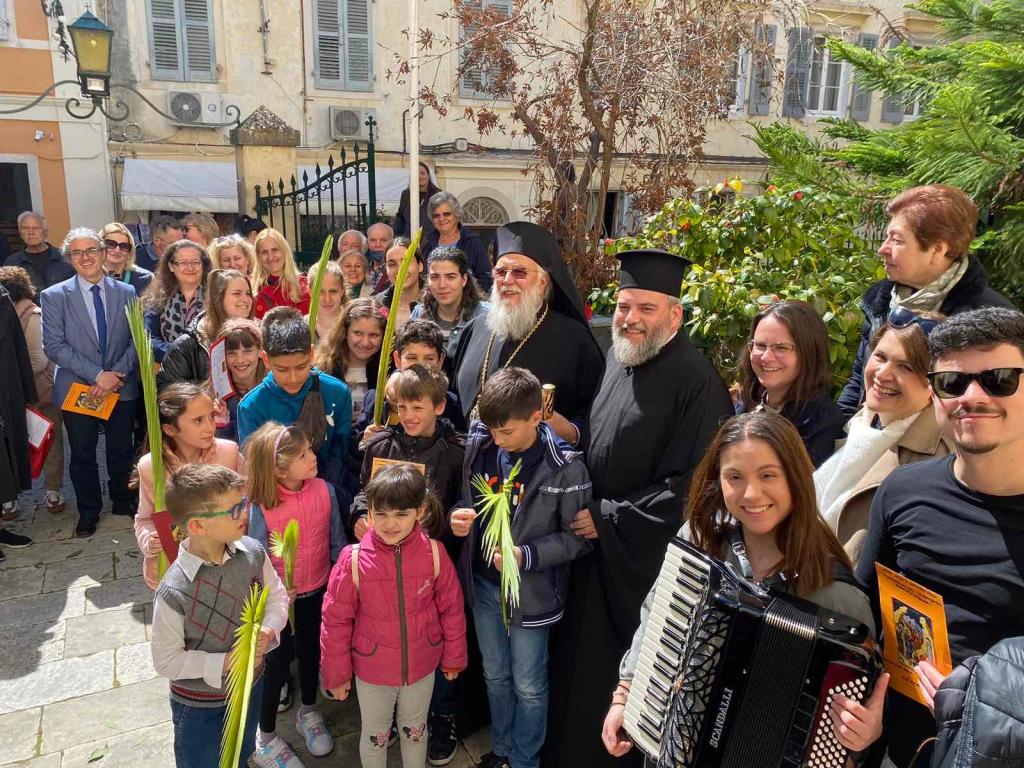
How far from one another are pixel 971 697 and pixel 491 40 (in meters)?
5.91

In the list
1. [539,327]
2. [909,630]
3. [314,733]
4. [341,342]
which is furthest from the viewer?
[341,342]

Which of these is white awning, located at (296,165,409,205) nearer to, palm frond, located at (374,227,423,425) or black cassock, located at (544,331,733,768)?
palm frond, located at (374,227,423,425)

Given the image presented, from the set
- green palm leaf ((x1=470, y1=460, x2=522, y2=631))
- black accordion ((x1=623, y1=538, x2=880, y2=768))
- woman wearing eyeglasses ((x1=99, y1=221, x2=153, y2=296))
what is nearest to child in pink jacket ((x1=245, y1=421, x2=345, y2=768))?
green palm leaf ((x1=470, y1=460, x2=522, y2=631))

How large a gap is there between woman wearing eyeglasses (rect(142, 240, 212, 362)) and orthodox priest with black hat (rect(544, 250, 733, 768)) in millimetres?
3235

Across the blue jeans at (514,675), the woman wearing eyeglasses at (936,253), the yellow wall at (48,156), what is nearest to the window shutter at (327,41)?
the yellow wall at (48,156)

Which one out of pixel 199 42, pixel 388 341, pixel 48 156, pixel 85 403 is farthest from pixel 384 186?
pixel 388 341

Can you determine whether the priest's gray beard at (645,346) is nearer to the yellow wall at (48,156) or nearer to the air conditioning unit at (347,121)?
the air conditioning unit at (347,121)

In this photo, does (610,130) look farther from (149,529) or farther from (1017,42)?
(149,529)

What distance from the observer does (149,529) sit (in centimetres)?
296

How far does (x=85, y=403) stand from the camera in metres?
4.98

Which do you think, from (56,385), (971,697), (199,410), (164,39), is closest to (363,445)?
(199,410)

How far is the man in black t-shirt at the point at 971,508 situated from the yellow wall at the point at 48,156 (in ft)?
40.5

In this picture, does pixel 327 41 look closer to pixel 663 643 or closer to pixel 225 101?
pixel 225 101

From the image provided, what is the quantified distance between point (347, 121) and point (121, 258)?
23.7 ft
